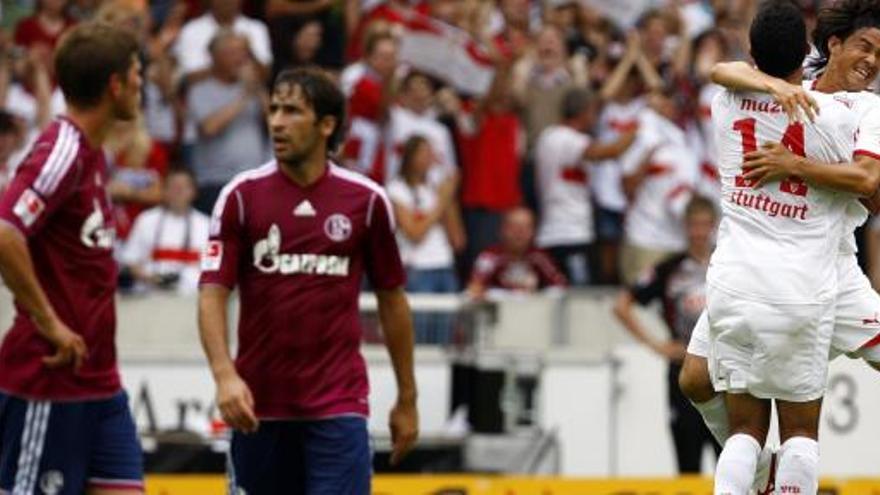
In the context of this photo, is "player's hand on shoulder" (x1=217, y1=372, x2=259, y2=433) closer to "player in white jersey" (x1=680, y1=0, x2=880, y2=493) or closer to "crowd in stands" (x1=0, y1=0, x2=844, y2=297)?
"player in white jersey" (x1=680, y1=0, x2=880, y2=493)

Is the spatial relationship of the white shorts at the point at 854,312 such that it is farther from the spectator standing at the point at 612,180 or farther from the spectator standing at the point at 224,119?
the spectator standing at the point at 612,180

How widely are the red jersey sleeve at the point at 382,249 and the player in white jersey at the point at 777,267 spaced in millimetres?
1467

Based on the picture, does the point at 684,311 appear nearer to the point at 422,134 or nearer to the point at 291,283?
the point at 422,134

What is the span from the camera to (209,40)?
62.7ft

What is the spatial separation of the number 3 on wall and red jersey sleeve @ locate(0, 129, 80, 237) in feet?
8.97

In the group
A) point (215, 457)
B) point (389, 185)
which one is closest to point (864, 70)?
point (215, 457)

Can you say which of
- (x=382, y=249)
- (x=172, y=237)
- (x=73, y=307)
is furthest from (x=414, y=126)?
(x=73, y=307)

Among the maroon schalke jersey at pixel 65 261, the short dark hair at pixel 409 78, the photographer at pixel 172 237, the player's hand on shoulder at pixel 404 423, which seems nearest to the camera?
the maroon schalke jersey at pixel 65 261

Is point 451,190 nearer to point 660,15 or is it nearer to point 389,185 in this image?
point 389,185

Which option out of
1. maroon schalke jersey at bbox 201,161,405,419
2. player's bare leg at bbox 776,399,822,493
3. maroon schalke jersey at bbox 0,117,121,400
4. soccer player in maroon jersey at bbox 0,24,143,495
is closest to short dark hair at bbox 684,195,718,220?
maroon schalke jersey at bbox 201,161,405,419

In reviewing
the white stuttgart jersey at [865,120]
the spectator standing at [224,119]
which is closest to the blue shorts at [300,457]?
the white stuttgart jersey at [865,120]

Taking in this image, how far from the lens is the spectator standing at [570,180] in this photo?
19750 mm

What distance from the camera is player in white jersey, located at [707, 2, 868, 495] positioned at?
32.9 ft

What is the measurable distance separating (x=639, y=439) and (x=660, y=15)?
18.4 feet
